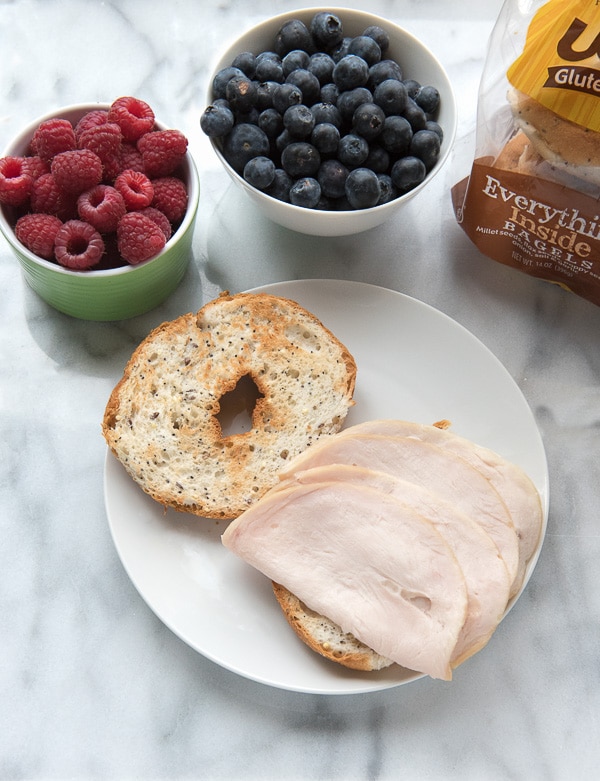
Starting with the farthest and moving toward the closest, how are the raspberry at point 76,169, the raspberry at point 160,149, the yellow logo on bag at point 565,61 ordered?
the raspberry at point 160,149 < the raspberry at point 76,169 < the yellow logo on bag at point 565,61

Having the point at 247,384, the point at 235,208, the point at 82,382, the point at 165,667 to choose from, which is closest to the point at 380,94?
the point at 235,208

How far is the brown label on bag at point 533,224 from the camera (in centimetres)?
185

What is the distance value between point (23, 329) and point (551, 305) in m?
1.35

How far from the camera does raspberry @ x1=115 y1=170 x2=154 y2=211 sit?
179 cm

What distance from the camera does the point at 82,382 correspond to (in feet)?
6.67

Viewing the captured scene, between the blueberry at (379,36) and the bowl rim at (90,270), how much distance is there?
20.0 inches

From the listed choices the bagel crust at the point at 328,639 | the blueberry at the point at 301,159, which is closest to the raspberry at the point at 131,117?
the blueberry at the point at 301,159

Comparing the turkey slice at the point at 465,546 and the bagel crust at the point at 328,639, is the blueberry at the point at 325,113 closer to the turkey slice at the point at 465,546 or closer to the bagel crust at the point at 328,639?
the turkey slice at the point at 465,546

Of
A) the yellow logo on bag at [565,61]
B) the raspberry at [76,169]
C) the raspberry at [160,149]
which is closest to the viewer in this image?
the yellow logo on bag at [565,61]

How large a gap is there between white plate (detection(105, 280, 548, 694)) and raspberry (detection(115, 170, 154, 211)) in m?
0.36

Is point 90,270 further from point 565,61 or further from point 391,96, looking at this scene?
point 565,61

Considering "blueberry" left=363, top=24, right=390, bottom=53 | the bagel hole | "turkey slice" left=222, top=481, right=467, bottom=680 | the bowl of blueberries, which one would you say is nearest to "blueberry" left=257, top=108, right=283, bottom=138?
the bowl of blueberries

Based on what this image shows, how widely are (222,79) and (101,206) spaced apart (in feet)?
1.33

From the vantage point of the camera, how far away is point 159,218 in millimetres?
1831
